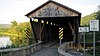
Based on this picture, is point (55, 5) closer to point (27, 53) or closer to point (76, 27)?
point (76, 27)

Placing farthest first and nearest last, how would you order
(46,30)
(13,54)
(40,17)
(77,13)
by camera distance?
(46,30), (40,17), (77,13), (13,54)

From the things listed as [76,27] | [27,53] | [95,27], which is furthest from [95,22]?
[76,27]

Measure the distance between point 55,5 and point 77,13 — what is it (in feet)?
8.76

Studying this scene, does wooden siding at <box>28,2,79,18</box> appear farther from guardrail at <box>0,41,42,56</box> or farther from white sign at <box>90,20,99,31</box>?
white sign at <box>90,20,99,31</box>

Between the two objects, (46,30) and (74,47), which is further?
(46,30)

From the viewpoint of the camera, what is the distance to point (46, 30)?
3806 cm

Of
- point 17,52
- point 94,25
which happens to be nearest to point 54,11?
point 17,52

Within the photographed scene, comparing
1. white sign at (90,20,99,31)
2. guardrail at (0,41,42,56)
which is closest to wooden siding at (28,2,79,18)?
guardrail at (0,41,42,56)

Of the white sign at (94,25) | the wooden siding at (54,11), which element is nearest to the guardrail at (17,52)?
the white sign at (94,25)

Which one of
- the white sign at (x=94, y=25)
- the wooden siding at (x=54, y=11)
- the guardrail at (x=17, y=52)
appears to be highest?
the wooden siding at (x=54, y=11)

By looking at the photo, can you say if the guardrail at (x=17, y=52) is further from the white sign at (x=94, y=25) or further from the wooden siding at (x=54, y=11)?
the wooden siding at (x=54, y=11)

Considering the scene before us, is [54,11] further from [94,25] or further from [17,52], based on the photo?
[94,25]

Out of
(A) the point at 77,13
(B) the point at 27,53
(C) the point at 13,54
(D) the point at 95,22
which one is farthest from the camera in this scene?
(A) the point at 77,13

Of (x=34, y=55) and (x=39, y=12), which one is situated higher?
(x=39, y=12)
